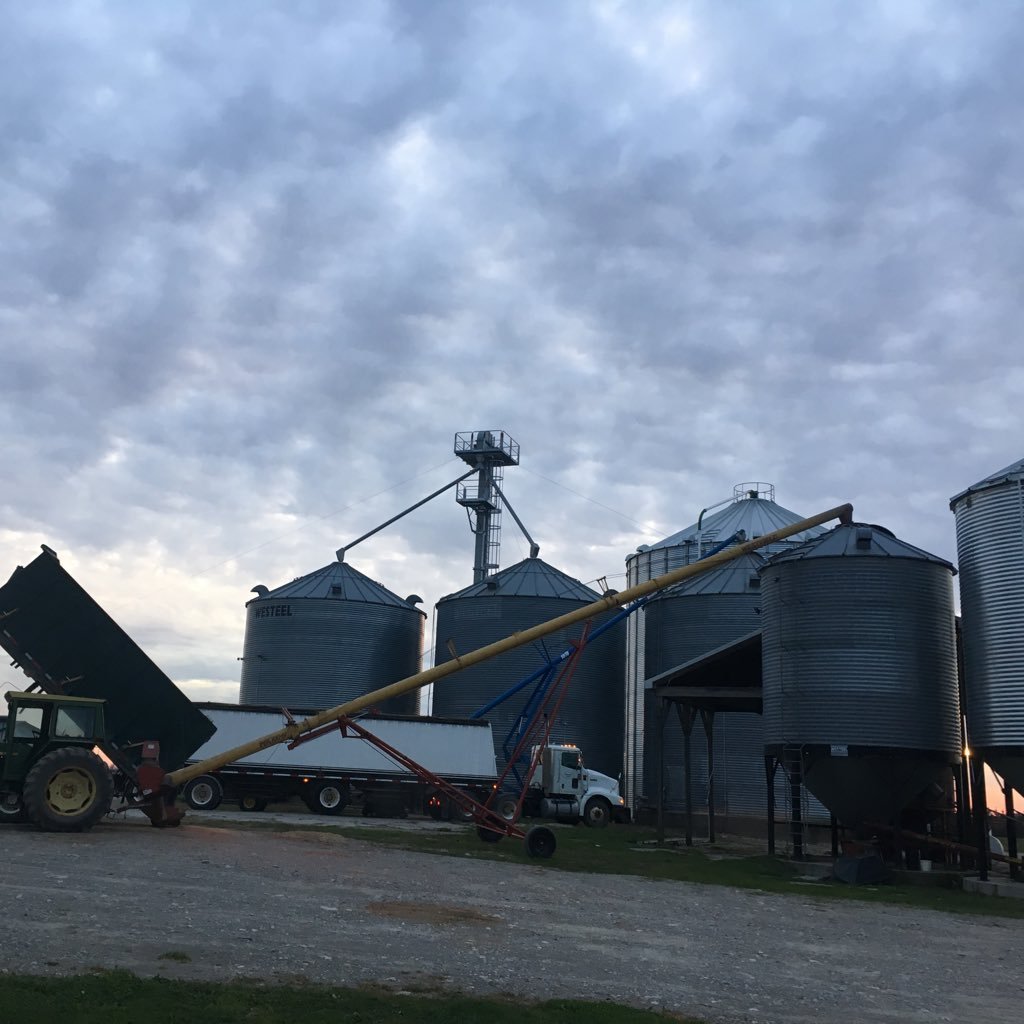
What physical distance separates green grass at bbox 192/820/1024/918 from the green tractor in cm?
649

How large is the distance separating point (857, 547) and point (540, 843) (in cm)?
1122

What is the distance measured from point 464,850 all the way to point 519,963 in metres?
14.3

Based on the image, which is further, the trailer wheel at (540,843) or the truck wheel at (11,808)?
the trailer wheel at (540,843)

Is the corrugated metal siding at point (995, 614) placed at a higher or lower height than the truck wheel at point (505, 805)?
higher

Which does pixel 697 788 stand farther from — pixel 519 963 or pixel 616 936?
pixel 519 963

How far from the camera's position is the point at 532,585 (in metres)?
47.7

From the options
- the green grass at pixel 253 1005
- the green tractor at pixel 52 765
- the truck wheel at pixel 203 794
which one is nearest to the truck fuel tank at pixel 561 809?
the truck wheel at pixel 203 794

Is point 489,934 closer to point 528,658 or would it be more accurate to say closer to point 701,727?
point 701,727

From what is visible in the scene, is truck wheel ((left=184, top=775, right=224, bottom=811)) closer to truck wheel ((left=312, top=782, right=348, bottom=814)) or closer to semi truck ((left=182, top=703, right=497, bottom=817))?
semi truck ((left=182, top=703, right=497, bottom=817))

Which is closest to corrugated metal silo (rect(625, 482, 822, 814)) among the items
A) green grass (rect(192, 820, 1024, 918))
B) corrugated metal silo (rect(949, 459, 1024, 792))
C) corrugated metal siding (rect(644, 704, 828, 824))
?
corrugated metal siding (rect(644, 704, 828, 824))

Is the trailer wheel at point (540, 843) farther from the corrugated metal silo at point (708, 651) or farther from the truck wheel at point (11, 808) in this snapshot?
the corrugated metal silo at point (708, 651)

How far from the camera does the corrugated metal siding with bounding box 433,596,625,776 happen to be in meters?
44.6

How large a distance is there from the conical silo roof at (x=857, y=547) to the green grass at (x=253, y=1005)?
19871mm

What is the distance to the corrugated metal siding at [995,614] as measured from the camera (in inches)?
911
